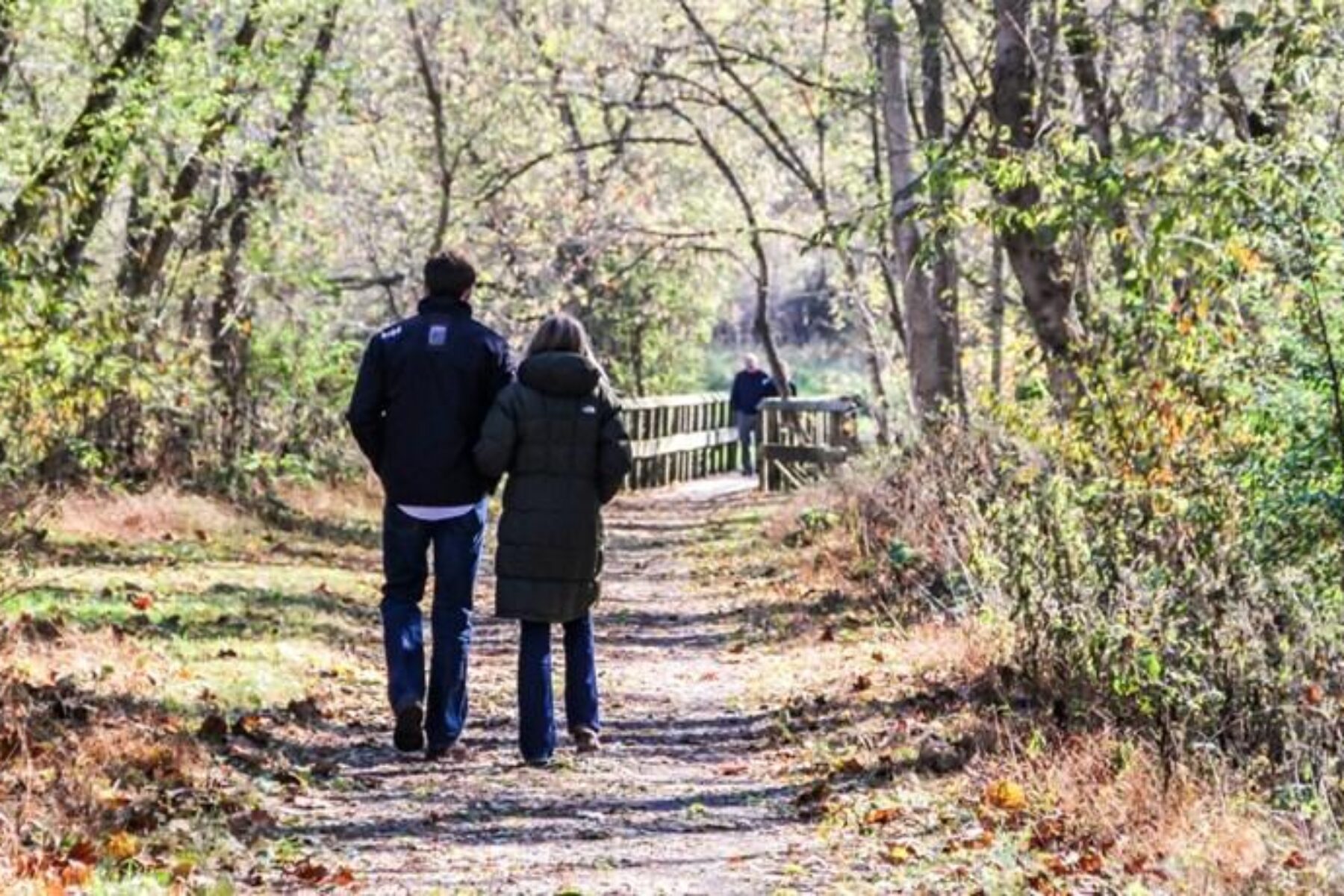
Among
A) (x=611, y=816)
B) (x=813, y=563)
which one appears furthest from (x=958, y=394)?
(x=611, y=816)

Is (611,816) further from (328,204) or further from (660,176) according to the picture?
(660,176)

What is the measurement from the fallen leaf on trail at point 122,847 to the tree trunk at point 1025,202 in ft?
26.4

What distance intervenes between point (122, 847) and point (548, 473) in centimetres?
294

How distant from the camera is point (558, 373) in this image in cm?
889

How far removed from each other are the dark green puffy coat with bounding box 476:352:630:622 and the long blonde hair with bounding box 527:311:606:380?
4cm

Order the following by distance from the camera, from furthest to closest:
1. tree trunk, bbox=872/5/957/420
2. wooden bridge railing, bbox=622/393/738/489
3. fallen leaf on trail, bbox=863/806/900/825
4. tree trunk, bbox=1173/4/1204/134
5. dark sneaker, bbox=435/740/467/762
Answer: wooden bridge railing, bbox=622/393/738/489, tree trunk, bbox=872/5/957/420, tree trunk, bbox=1173/4/1204/134, dark sneaker, bbox=435/740/467/762, fallen leaf on trail, bbox=863/806/900/825

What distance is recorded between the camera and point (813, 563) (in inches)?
660

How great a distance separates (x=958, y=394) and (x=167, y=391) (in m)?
6.73

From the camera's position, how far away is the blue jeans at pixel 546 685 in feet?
29.4

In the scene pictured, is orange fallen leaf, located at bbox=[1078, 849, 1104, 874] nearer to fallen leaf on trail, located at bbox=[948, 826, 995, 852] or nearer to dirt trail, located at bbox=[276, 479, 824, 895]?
fallen leaf on trail, located at bbox=[948, 826, 995, 852]

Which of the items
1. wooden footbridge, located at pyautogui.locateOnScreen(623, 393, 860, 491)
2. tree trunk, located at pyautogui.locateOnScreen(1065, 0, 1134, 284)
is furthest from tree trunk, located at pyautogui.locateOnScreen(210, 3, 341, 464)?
tree trunk, located at pyautogui.locateOnScreen(1065, 0, 1134, 284)

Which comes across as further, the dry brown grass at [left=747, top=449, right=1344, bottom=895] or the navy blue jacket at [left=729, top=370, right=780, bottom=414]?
the navy blue jacket at [left=729, top=370, right=780, bottom=414]

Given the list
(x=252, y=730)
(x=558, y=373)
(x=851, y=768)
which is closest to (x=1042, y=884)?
(x=851, y=768)

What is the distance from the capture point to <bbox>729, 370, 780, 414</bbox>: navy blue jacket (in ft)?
107
